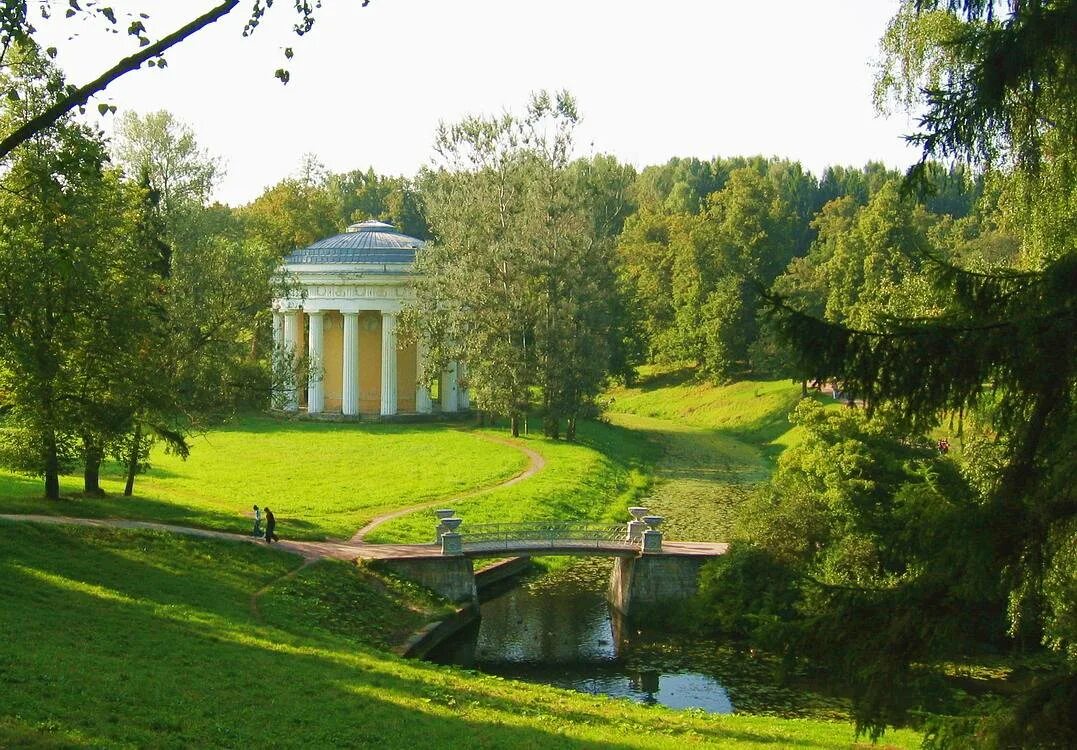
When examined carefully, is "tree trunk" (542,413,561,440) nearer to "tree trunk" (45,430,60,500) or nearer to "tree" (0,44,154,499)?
"tree trunk" (45,430,60,500)

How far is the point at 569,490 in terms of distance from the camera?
142 ft

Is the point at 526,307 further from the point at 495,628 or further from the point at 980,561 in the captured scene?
the point at 980,561

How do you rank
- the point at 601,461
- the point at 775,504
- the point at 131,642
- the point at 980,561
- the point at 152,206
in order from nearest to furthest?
the point at 980,561 → the point at 131,642 → the point at 775,504 → the point at 152,206 → the point at 601,461

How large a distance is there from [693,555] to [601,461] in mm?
21364

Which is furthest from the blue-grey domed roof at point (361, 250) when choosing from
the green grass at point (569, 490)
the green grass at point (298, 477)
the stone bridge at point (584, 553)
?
the stone bridge at point (584, 553)

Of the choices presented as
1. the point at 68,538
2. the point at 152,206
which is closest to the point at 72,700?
the point at 68,538

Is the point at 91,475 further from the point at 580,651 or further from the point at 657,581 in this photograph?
the point at 657,581

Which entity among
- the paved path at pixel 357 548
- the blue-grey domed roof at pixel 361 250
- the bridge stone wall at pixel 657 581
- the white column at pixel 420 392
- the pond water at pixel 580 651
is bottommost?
the pond water at pixel 580 651

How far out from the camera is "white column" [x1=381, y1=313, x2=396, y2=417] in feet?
201

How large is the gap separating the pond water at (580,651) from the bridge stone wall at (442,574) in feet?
3.04

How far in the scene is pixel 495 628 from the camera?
1125 inches

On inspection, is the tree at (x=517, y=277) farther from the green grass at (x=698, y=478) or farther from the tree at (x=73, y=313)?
the tree at (x=73, y=313)

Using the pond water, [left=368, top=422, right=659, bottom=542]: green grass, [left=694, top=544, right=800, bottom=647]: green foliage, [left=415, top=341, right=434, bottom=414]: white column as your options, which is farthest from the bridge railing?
[left=415, top=341, right=434, bottom=414]: white column

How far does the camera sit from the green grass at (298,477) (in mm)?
32250
